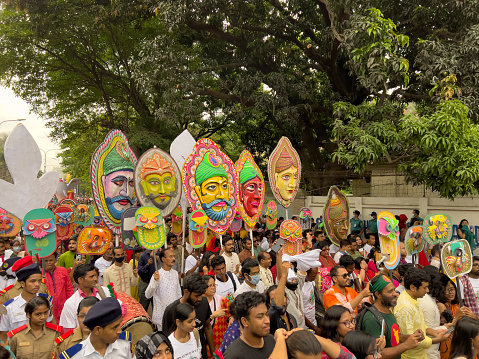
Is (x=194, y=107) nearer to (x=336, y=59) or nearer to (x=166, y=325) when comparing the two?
(x=336, y=59)

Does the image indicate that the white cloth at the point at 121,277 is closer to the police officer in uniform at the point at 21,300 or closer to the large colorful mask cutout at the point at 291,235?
the police officer in uniform at the point at 21,300

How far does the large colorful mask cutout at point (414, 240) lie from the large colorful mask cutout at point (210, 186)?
3058 mm

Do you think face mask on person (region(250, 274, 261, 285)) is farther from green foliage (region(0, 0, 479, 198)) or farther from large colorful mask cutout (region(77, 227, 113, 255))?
green foliage (region(0, 0, 479, 198))

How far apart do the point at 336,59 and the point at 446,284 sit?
11.0 metres

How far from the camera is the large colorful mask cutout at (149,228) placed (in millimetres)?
6125

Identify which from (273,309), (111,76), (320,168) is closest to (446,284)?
(273,309)

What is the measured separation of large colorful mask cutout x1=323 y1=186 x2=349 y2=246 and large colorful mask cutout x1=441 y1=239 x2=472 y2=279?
2.96m

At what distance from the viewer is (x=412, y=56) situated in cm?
1406

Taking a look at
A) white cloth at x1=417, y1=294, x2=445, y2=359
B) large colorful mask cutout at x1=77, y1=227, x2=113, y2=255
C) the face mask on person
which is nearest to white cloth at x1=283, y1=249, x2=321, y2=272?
the face mask on person

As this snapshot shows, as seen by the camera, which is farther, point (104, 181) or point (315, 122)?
point (315, 122)

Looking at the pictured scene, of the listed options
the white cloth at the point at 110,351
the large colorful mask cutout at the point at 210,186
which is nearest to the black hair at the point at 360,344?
→ the white cloth at the point at 110,351

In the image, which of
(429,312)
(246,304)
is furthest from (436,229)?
(246,304)

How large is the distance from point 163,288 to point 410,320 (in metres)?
2.84

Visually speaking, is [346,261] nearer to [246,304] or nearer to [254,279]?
[254,279]
